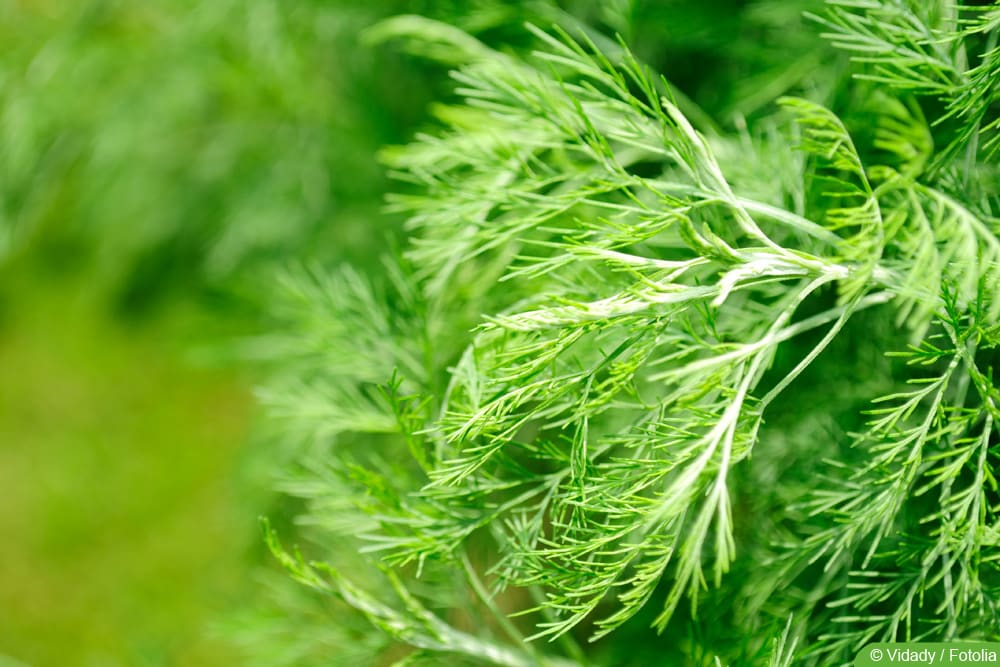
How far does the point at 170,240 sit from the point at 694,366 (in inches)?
49.7

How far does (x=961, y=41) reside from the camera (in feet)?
1.66

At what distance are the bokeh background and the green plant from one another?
22 centimetres

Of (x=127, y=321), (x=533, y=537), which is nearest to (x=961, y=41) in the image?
(x=533, y=537)

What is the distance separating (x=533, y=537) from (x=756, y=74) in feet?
1.69

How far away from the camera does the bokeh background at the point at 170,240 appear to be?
104cm

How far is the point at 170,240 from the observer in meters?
1.44

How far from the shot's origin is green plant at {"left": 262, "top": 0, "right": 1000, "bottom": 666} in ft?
1.50

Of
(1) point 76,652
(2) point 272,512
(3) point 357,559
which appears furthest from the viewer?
(1) point 76,652

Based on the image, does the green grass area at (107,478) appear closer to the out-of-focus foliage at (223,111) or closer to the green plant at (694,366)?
the out-of-focus foliage at (223,111)

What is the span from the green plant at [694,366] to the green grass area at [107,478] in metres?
0.67

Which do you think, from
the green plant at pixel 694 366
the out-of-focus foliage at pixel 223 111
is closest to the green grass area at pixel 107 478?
the out-of-focus foliage at pixel 223 111

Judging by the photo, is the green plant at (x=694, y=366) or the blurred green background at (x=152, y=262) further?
the blurred green background at (x=152, y=262)

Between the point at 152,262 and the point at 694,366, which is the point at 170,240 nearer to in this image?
the point at 152,262

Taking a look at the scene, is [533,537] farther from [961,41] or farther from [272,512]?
[272,512]
